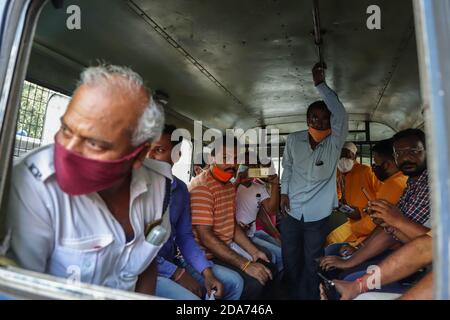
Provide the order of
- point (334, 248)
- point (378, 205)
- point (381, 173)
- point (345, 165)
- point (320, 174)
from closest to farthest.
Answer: point (378, 205), point (334, 248), point (320, 174), point (381, 173), point (345, 165)

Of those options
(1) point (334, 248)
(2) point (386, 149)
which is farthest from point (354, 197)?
(1) point (334, 248)

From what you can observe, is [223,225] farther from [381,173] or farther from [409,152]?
[381,173]

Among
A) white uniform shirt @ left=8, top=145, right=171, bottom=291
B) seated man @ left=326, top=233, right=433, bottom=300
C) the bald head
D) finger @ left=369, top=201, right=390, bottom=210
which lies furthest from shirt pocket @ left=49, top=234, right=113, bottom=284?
finger @ left=369, top=201, right=390, bottom=210

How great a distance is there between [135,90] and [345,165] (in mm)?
3349

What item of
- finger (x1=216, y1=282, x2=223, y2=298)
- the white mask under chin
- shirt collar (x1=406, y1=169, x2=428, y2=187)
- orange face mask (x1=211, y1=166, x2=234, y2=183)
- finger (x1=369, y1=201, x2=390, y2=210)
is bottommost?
finger (x1=216, y1=282, x2=223, y2=298)

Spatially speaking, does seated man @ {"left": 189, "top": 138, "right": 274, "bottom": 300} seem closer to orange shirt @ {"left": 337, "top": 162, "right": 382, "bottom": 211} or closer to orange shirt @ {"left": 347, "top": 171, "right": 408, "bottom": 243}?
orange shirt @ {"left": 347, "top": 171, "right": 408, "bottom": 243}

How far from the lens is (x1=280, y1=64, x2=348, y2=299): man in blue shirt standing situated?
308cm

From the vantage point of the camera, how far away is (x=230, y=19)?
2.60 m

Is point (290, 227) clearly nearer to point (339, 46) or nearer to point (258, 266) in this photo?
point (258, 266)

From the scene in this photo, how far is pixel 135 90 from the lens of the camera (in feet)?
4.34

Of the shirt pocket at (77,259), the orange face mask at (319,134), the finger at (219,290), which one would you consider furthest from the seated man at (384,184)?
the shirt pocket at (77,259)

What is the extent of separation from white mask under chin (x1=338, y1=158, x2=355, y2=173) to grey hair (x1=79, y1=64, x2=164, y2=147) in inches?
122
